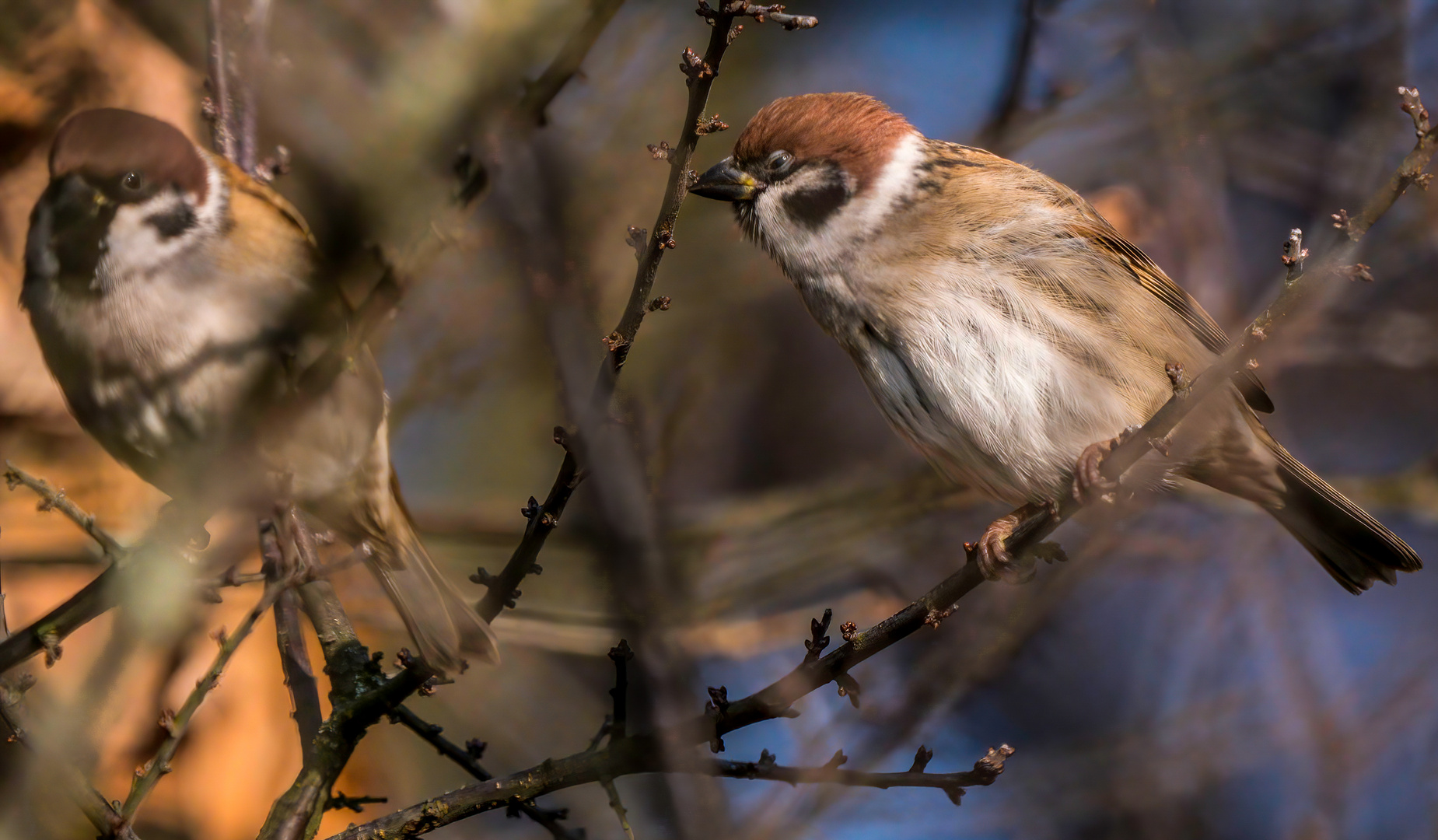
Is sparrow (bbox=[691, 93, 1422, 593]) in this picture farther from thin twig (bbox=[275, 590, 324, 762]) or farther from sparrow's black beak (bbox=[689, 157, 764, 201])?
thin twig (bbox=[275, 590, 324, 762])

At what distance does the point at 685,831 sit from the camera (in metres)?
2.70

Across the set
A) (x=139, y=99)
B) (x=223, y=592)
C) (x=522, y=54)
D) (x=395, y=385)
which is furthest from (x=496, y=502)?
(x=522, y=54)

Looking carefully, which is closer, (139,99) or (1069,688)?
(139,99)

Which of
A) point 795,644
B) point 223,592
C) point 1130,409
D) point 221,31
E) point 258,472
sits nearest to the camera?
point 258,472

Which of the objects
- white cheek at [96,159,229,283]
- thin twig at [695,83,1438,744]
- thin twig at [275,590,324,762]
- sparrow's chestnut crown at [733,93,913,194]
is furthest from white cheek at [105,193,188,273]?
thin twig at [695,83,1438,744]

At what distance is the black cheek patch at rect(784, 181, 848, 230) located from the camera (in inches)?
139

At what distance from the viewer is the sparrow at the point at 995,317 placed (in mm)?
3195

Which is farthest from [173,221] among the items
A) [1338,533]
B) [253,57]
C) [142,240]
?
[1338,533]

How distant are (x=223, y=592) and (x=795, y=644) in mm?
2306

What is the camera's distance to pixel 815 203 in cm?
355

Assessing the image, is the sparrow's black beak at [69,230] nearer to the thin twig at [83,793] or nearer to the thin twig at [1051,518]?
the thin twig at [83,793]

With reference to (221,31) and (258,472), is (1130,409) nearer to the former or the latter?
(258,472)

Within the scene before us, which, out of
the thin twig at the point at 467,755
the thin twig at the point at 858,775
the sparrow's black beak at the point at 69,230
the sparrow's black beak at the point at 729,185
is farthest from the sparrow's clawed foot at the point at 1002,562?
the sparrow's black beak at the point at 69,230

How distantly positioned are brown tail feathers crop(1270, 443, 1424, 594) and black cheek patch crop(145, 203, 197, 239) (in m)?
3.20
